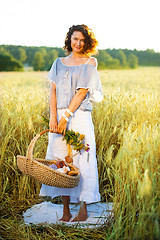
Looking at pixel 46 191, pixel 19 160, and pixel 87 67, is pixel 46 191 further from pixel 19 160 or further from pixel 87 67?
pixel 87 67

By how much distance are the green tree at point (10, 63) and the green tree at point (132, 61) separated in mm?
14906

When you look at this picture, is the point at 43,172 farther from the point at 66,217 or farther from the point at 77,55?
the point at 77,55

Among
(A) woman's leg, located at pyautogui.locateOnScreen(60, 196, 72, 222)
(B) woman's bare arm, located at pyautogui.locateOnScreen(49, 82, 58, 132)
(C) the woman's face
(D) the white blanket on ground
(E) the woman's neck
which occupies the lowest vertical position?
(D) the white blanket on ground

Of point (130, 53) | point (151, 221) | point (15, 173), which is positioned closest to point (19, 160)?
point (15, 173)

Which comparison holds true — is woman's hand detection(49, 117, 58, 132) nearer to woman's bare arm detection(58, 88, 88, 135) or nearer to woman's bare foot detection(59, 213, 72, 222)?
woman's bare arm detection(58, 88, 88, 135)

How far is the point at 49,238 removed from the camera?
2.08 metres

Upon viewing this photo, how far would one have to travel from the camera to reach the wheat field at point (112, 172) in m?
1.63

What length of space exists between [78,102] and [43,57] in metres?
27.8

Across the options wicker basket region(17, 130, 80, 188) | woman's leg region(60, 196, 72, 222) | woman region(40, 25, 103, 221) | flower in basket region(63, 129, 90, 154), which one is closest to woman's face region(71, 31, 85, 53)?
woman region(40, 25, 103, 221)

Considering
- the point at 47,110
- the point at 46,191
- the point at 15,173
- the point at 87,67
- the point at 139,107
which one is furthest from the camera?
the point at 47,110

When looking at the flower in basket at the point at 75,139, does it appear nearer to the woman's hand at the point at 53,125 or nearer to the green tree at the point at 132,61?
the woman's hand at the point at 53,125

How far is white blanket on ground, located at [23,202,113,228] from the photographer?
227 centimetres

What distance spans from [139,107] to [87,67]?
1.32 metres

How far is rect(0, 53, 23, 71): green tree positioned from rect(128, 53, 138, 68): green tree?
48.9ft
